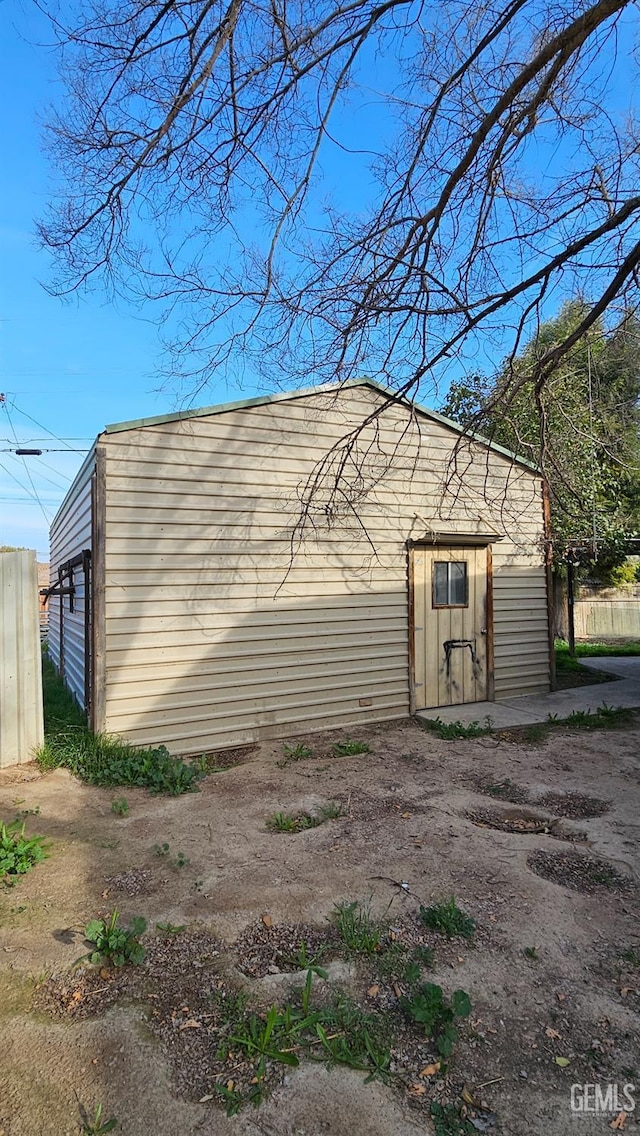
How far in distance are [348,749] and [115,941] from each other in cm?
350

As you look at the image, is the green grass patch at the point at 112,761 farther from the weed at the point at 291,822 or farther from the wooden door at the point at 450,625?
the wooden door at the point at 450,625

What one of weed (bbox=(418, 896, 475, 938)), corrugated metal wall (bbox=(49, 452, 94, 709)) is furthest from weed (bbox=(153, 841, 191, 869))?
corrugated metal wall (bbox=(49, 452, 94, 709))

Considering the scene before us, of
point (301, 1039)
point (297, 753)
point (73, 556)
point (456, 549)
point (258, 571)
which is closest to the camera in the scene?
point (301, 1039)

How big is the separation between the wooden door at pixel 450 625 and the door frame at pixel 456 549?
3cm

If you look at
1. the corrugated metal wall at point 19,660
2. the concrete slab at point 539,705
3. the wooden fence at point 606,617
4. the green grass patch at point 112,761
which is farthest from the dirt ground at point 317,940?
the wooden fence at point 606,617

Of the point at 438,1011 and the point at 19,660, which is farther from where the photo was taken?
the point at 19,660

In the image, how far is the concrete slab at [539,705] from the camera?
22.3 feet

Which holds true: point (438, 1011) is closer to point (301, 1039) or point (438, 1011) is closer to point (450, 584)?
point (301, 1039)

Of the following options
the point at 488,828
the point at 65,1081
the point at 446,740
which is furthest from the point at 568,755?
the point at 65,1081

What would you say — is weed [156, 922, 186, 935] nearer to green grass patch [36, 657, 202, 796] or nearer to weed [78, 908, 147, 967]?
weed [78, 908, 147, 967]

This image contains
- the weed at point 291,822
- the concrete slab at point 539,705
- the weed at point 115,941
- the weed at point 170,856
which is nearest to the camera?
the weed at point 115,941

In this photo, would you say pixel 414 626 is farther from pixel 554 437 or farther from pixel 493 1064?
pixel 493 1064

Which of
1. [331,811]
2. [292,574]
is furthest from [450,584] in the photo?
[331,811]

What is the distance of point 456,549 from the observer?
7.40 meters
